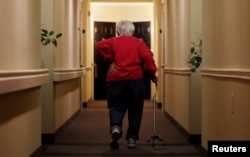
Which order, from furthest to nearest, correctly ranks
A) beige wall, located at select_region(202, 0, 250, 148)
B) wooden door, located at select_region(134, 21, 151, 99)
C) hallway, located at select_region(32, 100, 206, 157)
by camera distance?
wooden door, located at select_region(134, 21, 151, 99)
hallway, located at select_region(32, 100, 206, 157)
beige wall, located at select_region(202, 0, 250, 148)

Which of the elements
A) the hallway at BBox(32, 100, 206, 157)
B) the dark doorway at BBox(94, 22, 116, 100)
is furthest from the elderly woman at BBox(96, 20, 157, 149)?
the dark doorway at BBox(94, 22, 116, 100)

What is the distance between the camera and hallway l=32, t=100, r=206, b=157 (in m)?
4.99

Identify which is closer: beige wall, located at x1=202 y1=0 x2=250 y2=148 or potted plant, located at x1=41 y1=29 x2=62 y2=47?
beige wall, located at x1=202 y1=0 x2=250 y2=148

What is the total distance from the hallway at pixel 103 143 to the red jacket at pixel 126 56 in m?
0.87

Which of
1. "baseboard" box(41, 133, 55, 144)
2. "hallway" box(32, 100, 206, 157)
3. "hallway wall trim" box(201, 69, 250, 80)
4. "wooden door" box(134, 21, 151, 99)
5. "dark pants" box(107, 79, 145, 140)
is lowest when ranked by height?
"hallway" box(32, 100, 206, 157)

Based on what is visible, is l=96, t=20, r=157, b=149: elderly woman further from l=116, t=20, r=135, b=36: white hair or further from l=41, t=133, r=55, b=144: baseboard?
l=41, t=133, r=55, b=144: baseboard

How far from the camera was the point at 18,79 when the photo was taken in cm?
345

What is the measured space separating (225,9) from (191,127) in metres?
2.37

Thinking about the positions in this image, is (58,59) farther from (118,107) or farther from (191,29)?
(191,29)

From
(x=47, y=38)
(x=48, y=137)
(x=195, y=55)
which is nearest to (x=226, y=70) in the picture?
(x=195, y=55)

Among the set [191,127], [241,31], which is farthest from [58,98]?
[241,31]

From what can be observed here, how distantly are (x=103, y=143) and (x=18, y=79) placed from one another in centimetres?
241

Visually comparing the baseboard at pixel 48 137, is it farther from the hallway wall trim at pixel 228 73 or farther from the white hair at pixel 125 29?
the hallway wall trim at pixel 228 73

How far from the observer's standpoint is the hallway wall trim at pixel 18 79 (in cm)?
304
